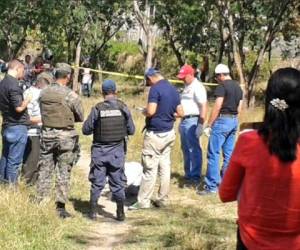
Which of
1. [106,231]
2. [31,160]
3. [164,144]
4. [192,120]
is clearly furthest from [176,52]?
[106,231]

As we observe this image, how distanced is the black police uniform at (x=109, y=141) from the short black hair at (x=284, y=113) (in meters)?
4.45

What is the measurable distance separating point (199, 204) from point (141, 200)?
33.1 inches

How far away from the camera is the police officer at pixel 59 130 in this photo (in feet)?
24.2

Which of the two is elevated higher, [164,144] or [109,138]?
[109,138]

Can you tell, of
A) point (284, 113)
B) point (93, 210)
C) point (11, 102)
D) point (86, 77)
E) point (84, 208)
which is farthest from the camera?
point (86, 77)

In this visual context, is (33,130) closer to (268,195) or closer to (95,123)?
(95,123)

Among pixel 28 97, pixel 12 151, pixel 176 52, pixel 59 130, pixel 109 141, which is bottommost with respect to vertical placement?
pixel 12 151

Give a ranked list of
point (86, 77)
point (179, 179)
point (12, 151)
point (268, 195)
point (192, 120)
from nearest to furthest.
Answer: point (268, 195) → point (12, 151) → point (192, 120) → point (179, 179) → point (86, 77)

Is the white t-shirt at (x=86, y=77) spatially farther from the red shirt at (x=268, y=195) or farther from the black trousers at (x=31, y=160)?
the red shirt at (x=268, y=195)

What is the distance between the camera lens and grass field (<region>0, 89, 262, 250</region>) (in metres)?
6.43

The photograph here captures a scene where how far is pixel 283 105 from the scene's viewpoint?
3.21m

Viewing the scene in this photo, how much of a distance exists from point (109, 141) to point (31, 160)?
1742 millimetres

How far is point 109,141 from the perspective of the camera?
7656 millimetres

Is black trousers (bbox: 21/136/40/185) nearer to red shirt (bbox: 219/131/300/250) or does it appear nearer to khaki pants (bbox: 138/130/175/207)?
khaki pants (bbox: 138/130/175/207)
